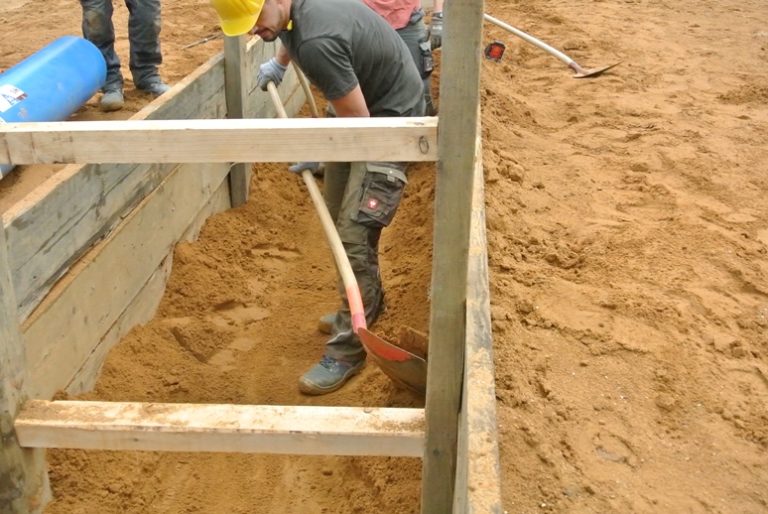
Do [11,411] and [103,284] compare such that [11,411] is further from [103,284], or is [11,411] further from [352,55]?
[352,55]

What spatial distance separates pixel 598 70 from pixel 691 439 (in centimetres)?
463

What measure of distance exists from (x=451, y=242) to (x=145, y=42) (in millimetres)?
3479

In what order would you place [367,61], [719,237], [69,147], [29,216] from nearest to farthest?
1. [69,147]
2. [29,216]
3. [367,61]
4. [719,237]

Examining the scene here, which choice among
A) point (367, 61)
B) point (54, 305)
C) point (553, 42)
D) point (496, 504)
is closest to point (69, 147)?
point (54, 305)

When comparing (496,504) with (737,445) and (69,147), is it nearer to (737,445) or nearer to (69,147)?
(737,445)

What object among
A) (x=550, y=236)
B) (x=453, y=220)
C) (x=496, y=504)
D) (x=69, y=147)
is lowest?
(x=550, y=236)

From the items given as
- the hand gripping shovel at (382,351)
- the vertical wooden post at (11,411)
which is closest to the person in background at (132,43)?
the hand gripping shovel at (382,351)

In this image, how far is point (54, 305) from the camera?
3078 mm

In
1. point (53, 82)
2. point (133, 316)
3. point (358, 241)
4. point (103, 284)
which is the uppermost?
point (53, 82)

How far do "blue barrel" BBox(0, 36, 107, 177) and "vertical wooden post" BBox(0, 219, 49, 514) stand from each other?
1396mm

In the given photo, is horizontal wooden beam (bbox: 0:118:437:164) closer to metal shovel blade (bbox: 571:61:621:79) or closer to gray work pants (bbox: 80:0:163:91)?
gray work pants (bbox: 80:0:163:91)

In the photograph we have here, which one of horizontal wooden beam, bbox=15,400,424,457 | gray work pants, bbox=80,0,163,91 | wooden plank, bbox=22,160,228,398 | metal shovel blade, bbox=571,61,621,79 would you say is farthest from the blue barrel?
metal shovel blade, bbox=571,61,621,79

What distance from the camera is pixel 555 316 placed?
3.22m

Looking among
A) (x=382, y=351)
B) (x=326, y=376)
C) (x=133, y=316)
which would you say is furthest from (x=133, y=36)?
(x=382, y=351)
